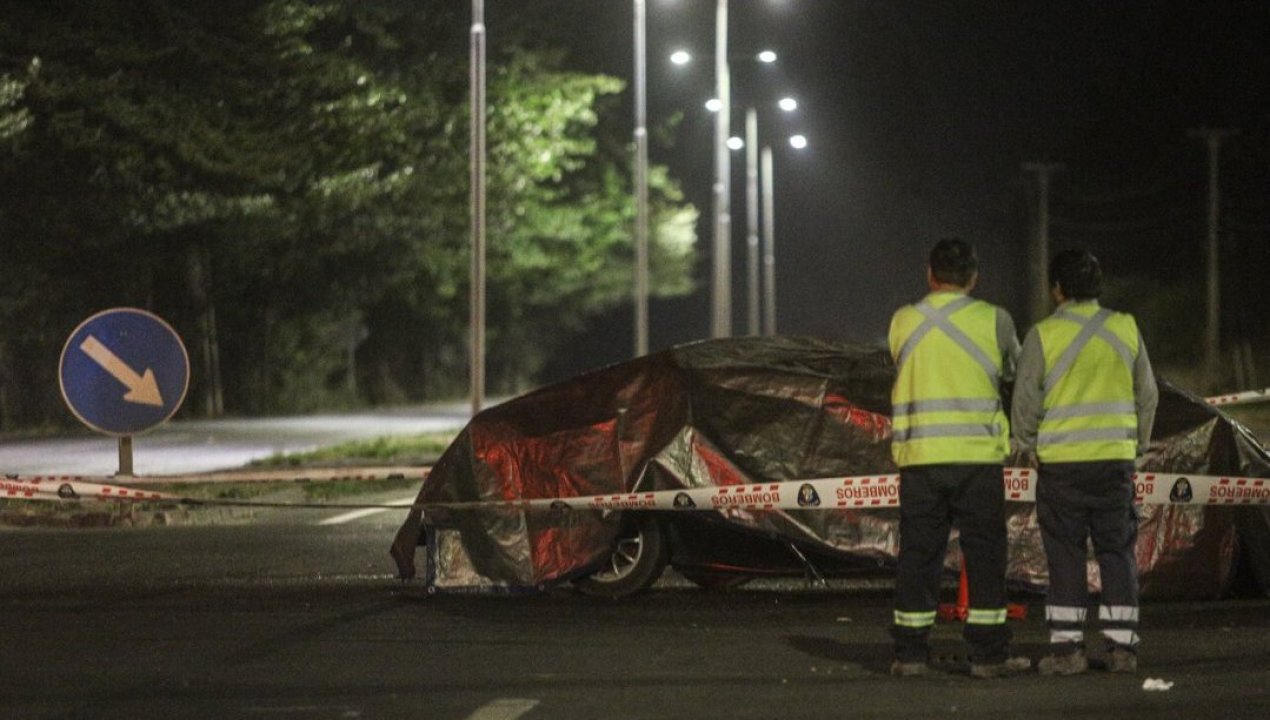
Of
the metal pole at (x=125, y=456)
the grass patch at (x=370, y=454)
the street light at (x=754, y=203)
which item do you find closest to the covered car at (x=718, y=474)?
the metal pole at (x=125, y=456)

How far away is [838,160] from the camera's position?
80.5 metres

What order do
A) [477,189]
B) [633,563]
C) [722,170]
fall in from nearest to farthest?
[633,563], [477,189], [722,170]

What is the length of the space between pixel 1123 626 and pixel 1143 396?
92 centimetres

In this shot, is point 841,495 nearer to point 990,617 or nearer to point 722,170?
point 990,617

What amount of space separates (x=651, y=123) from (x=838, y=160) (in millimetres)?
21043

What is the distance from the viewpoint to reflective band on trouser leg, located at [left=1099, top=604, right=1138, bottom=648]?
309 inches

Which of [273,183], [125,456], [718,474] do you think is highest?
[273,183]

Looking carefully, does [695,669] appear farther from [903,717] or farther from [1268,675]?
[1268,675]

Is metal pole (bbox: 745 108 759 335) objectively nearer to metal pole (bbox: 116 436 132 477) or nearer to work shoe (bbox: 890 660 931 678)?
metal pole (bbox: 116 436 132 477)

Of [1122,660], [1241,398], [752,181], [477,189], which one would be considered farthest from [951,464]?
[752,181]

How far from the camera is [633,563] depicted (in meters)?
10.2

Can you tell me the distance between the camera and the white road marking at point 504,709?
283 inches

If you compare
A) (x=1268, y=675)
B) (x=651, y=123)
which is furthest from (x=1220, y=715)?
(x=651, y=123)

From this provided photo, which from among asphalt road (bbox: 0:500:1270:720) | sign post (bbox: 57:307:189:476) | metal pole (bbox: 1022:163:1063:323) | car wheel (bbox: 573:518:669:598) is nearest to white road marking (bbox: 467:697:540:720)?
asphalt road (bbox: 0:500:1270:720)
